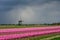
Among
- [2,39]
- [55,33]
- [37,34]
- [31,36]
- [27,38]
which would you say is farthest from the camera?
[55,33]

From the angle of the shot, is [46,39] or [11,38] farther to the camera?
[46,39]

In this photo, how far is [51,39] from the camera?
1939 centimetres

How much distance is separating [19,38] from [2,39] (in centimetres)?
242

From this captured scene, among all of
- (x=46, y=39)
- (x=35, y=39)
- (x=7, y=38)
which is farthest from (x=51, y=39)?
(x=7, y=38)

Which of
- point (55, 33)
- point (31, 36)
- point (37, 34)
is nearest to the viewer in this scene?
point (31, 36)

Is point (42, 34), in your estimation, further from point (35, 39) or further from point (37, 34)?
point (35, 39)

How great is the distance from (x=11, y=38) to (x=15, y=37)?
0.71 m

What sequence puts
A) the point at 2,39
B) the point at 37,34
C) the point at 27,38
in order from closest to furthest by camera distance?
1. the point at 2,39
2. the point at 27,38
3. the point at 37,34

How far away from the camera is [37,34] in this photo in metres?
21.5

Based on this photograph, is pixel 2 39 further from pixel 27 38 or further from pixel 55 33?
pixel 55 33

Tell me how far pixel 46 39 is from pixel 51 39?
0.55 metres

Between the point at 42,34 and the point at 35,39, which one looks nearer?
the point at 35,39

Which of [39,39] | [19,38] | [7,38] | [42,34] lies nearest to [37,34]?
[42,34]

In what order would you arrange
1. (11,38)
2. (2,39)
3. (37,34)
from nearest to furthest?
1. (2,39)
2. (11,38)
3. (37,34)
